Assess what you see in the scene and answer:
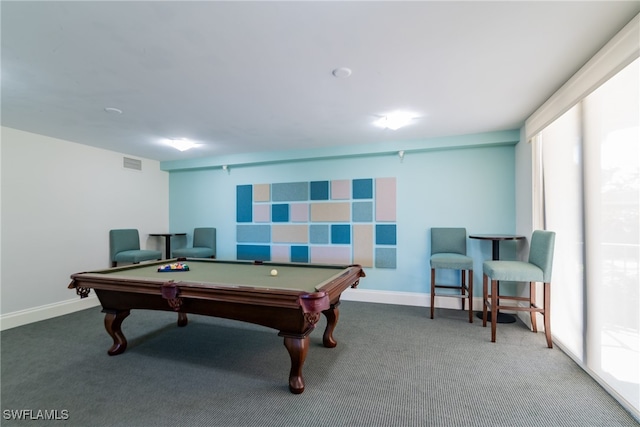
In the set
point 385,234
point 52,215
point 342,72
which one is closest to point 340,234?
point 385,234

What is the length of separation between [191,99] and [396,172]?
111 inches

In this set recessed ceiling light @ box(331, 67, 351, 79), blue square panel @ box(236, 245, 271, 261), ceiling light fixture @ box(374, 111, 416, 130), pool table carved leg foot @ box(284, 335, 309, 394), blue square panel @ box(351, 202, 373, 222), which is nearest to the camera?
pool table carved leg foot @ box(284, 335, 309, 394)

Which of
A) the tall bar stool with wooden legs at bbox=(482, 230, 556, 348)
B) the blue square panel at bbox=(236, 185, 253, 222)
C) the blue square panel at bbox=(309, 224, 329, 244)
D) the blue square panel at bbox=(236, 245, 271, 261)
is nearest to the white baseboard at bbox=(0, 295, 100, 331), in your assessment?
the blue square panel at bbox=(236, 245, 271, 261)

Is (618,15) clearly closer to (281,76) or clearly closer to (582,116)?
(582,116)

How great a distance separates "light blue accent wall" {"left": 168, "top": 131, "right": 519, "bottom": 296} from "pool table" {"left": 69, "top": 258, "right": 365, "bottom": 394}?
5.45ft

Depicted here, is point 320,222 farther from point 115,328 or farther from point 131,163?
point 131,163

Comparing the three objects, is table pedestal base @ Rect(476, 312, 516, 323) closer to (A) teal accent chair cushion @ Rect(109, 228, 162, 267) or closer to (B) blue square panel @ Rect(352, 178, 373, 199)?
(B) blue square panel @ Rect(352, 178, 373, 199)

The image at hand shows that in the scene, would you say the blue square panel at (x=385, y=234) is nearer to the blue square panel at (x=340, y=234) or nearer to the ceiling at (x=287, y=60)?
the blue square panel at (x=340, y=234)

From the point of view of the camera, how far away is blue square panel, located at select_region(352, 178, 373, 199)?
4270 mm

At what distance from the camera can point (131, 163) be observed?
477 cm

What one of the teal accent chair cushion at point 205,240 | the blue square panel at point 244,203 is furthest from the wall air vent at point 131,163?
the blue square panel at point 244,203

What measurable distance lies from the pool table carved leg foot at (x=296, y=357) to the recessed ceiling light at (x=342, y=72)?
1921 millimetres

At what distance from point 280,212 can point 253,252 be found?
2.75ft

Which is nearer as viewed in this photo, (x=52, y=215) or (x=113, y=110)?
(x=113, y=110)
